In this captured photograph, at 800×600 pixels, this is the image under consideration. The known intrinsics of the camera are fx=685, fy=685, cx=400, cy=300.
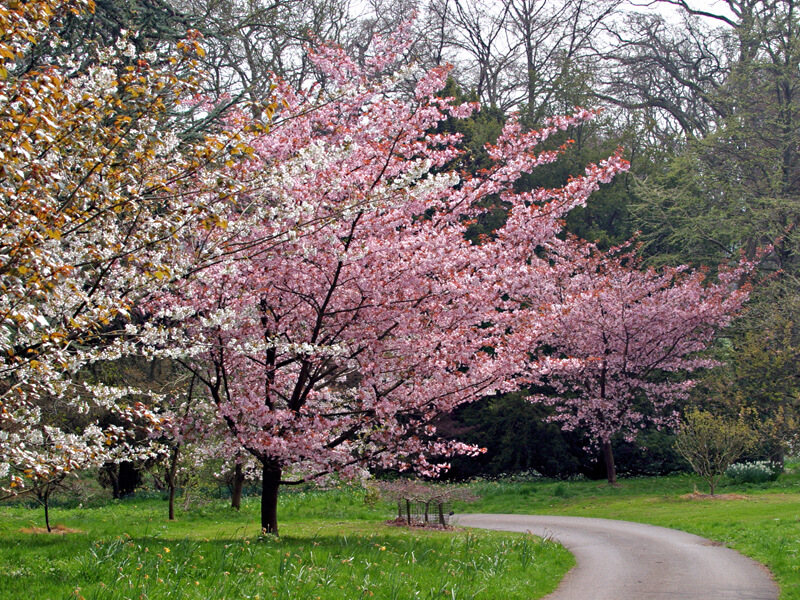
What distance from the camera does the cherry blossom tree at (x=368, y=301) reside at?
839 cm

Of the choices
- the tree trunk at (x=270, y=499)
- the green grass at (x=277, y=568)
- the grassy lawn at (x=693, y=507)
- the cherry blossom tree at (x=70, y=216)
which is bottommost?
the grassy lawn at (x=693, y=507)

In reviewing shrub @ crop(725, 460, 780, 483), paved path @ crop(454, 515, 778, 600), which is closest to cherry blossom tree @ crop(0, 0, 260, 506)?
paved path @ crop(454, 515, 778, 600)

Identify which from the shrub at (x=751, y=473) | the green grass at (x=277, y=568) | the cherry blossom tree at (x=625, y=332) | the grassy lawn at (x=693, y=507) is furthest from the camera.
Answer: the cherry blossom tree at (x=625, y=332)

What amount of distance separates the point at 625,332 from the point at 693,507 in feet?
21.4

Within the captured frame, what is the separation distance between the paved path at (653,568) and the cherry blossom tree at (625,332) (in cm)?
787

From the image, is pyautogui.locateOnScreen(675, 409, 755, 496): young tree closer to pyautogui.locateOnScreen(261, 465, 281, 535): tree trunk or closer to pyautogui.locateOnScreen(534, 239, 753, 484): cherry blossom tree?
pyautogui.locateOnScreen(534, 239, 753, 484): cherry blossom tree

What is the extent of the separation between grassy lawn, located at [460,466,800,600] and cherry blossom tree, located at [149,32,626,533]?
4.61 meters

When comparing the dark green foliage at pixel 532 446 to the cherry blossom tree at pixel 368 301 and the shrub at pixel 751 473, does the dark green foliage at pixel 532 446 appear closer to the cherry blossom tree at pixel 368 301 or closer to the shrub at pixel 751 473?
the shrub at pixel 751 473

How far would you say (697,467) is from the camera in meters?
18.9

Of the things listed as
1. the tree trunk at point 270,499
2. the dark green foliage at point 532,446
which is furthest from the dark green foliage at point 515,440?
the tree trunk at point 270,499

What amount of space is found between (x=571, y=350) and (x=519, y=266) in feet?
46.6

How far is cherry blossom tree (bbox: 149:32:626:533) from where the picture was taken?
8.39 metres

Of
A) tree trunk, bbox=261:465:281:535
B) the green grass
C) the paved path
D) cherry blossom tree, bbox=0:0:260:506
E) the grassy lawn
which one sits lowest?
the paved path

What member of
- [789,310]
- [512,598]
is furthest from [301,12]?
[512,598]
